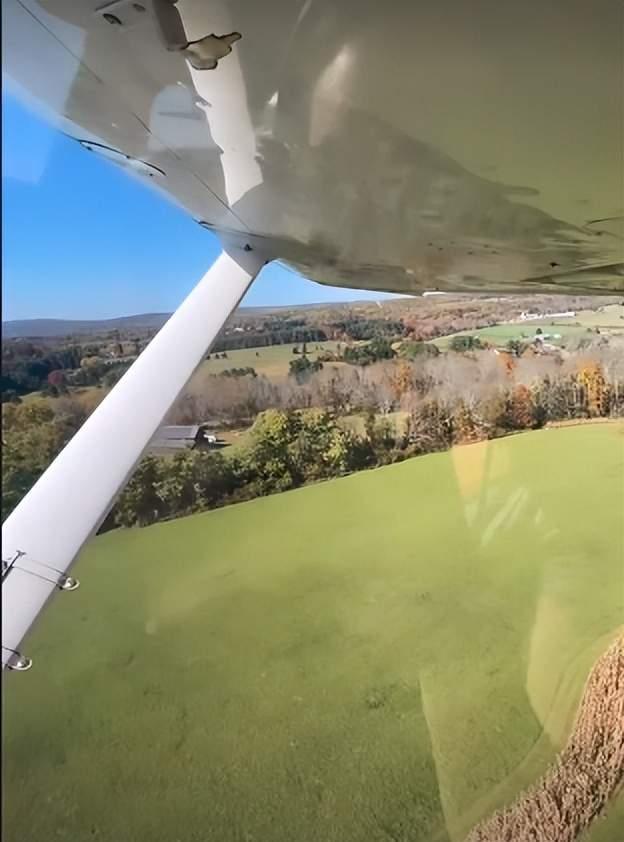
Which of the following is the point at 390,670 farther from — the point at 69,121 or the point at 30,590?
the point at 69,121

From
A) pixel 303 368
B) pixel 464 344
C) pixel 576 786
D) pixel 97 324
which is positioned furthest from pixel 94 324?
pixel 576 786

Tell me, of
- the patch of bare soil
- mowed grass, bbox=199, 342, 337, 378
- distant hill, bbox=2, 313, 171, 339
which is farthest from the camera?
the patch of bare soil

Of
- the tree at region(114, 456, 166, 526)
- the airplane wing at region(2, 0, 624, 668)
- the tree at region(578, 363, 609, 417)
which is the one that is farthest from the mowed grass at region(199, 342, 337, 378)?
the tree at region(578, 363, 609, 417)

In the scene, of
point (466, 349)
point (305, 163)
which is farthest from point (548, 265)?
point (466, 349)

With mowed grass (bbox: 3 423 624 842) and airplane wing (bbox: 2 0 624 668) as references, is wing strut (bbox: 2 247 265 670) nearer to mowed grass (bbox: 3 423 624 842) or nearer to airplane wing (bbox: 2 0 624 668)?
airplane wing (bbox: 2 0 624 668)

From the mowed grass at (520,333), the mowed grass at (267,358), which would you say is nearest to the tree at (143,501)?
the mowed grass at (267,358)

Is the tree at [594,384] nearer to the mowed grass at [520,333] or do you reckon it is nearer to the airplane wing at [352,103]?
the mowed grass at [520,333]
